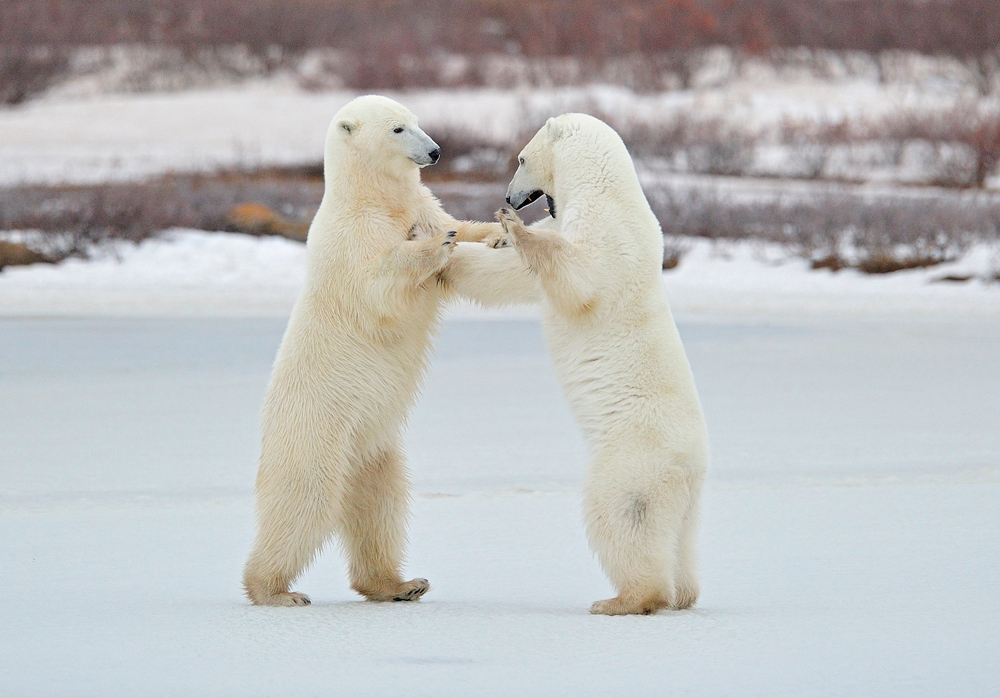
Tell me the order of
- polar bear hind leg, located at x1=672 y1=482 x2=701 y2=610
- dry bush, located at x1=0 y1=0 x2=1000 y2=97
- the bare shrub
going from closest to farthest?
polar bear hind leg, located at x1=672 y1=482 x2=701 y2=610, the bare shrub, dry bush, located at x1=0 y1=0 x2=1000 y2=97

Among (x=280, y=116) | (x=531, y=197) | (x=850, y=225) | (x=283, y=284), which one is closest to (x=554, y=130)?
(x=531, y=197)

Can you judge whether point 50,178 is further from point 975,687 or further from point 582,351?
point 975,687

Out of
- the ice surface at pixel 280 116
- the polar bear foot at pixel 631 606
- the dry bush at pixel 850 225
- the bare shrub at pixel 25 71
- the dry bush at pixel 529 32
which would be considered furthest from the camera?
the dry bush at pixel 529 32

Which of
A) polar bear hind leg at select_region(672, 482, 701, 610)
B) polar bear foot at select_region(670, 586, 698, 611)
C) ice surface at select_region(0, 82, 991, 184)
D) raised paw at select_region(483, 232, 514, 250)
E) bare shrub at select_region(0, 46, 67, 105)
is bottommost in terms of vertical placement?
polar bear foot at select_region(670, 586, 698, 611)

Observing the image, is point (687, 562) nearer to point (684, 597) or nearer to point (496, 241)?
point (684, 597)

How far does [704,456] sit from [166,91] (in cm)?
2291

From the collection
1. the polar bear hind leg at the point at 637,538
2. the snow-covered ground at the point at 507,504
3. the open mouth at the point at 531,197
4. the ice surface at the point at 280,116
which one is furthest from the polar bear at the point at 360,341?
the ice surface at the point at 280,116

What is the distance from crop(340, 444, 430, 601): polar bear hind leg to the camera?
3.49m

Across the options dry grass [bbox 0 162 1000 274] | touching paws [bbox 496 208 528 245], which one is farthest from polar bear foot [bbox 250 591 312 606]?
dry grass [bbox 0 162 1000 274]

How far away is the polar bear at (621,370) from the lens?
3.05 m

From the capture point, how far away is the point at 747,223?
11.9 m

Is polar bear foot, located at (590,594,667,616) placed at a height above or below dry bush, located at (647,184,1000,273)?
below

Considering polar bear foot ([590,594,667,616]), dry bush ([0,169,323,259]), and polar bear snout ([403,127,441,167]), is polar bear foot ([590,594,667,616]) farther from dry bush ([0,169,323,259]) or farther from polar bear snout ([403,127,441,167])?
dry bush ([0,169,323,259])

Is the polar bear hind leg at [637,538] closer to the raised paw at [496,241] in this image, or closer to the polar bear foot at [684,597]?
the polar bear foot at [684,597]
